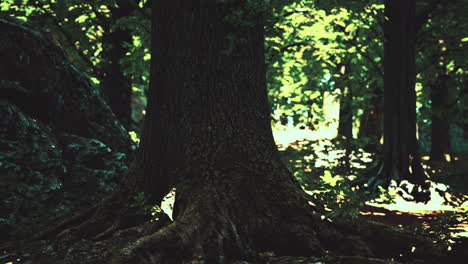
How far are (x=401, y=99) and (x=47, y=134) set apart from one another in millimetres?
8295

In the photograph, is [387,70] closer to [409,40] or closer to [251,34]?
[409,40]

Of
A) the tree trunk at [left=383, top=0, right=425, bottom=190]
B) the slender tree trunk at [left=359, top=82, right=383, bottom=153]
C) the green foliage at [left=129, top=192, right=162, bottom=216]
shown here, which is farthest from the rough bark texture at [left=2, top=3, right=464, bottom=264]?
the slender tree trunk at [left=359, top=82, right=383, bottom=153]

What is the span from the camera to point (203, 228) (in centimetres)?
364

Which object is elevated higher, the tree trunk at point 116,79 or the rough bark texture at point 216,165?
the tree trunk at point 116,79

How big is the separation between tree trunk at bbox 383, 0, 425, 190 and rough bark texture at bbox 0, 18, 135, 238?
6596 millimetres

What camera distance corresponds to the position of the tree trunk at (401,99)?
966cm

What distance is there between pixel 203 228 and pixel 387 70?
8.15 m

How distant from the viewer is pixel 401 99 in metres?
9.76

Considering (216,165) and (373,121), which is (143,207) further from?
(373,121)

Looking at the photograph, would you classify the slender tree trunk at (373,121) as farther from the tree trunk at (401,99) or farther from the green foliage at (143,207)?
the green foliage at (143,207)

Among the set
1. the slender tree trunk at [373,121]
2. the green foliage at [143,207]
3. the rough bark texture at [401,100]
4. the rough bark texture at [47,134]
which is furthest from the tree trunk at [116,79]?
the slender tree trunk at [373,121]

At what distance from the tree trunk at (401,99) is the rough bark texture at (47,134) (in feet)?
21.6

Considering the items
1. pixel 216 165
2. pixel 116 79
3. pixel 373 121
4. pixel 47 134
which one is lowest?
pixel 216 165

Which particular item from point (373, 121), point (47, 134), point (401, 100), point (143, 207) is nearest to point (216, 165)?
point (143, 207)
